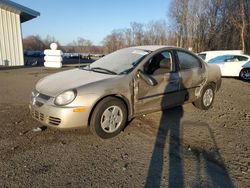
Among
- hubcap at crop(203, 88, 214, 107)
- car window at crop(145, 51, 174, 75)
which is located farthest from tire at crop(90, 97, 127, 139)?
hubcap at crop(203, 88, 214, 107)

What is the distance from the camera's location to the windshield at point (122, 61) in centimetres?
505

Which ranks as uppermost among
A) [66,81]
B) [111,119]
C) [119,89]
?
[66,81]

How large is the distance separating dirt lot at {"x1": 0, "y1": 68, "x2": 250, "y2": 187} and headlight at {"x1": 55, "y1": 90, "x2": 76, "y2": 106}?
69cm

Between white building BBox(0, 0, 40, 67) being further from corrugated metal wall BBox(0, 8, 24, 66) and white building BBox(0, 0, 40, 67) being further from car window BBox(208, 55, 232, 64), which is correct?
car window BBox(208, 55, 232, 64)

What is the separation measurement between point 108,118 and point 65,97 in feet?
2.74

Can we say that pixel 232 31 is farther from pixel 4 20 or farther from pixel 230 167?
pixel 230 167

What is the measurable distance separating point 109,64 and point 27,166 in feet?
9.03

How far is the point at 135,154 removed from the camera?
401 cm

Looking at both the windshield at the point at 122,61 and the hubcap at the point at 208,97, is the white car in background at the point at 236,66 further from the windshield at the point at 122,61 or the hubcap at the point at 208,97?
the windshield at the point at 122,61

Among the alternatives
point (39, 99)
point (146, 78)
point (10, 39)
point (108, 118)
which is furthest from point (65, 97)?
point (10, 39)

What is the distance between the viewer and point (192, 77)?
5941 mm

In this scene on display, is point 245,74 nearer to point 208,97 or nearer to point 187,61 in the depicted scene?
point 208,97

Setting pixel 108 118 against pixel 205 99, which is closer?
pixel 108 118

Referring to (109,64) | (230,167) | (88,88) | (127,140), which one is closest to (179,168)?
(230,167)
